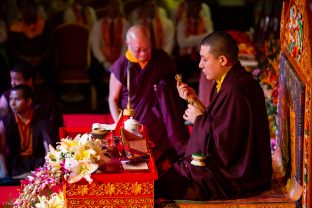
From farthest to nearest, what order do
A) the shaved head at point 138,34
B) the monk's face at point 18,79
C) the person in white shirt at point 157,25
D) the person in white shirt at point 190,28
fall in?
the person in white shirt at point 157,25, the person in white shirt at point 190,28, the monk's face at point 18,79, the shaved head at point 138,34

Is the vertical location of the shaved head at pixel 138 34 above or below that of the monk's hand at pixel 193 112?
above

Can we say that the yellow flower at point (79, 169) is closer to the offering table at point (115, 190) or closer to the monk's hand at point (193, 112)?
the offering table at point (115, 190)

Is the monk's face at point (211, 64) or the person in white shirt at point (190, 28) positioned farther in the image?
the person in white shirt at point (190, 28)

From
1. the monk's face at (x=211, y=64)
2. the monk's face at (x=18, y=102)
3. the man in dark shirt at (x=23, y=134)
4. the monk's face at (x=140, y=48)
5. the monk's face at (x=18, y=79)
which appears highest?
the monk's face at (x=211, y=64)

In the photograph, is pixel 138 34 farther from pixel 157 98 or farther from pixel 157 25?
pixel 157 25

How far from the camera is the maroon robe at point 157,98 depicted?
308 inches

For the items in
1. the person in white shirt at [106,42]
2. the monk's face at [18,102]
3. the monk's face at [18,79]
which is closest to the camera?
the monk's face at [18,102]

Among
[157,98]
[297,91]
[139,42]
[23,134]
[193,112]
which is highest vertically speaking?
[139,42]

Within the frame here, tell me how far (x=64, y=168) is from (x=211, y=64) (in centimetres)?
119

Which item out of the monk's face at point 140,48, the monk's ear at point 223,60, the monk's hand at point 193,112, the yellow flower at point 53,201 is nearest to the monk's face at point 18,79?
the monk's face at point 140,48

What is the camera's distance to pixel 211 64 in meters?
6.13

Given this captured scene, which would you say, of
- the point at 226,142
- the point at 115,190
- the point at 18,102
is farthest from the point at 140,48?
the point at 115,190

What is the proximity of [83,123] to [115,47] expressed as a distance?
69.4 inches

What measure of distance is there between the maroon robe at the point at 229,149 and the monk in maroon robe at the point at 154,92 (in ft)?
5.60
